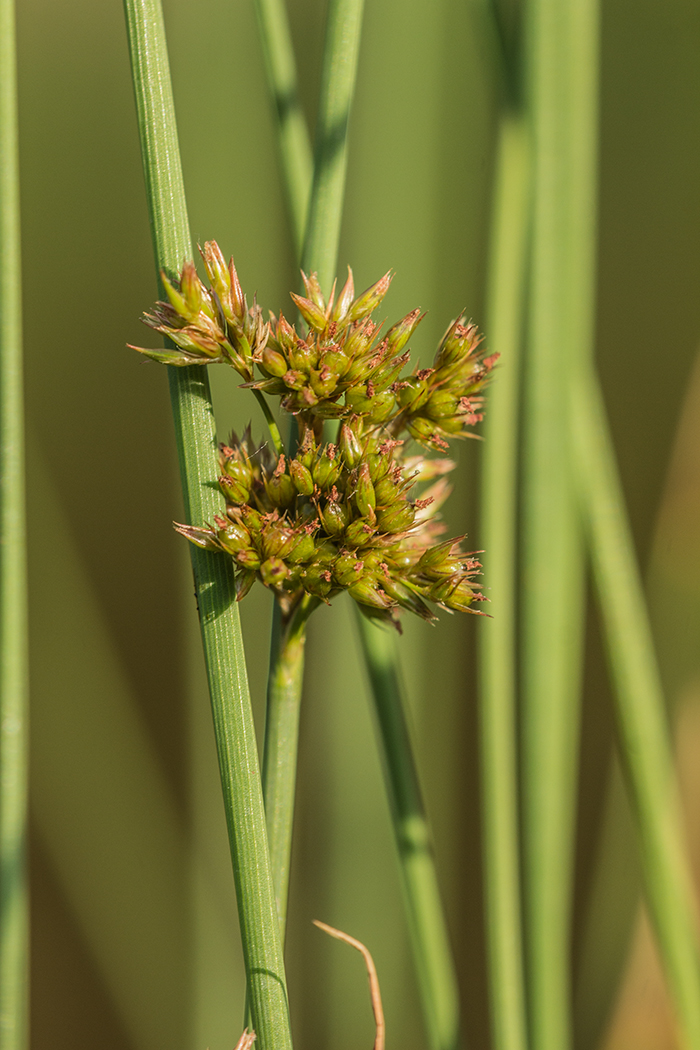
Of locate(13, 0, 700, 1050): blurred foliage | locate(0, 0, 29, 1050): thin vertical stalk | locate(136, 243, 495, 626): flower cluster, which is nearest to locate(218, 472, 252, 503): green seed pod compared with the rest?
locate(136, 243, 495, 626): flower cluster

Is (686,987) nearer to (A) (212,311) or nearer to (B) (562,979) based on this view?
(B) (562,979)

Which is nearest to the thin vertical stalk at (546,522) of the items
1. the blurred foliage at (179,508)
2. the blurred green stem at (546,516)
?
the blurred green stem at (546,516)

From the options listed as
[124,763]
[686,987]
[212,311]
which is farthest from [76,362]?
[686,987]

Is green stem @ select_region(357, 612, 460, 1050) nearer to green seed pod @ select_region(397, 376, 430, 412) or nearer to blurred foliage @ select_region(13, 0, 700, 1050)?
green seed pod @ select_region(397, 376, 430, 412)

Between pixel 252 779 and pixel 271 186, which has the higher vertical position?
pixel 271 186

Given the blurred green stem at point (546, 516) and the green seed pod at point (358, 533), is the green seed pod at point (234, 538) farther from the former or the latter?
the blurred green stem at point (546, 516)

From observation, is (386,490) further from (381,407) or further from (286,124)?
(286,124)
